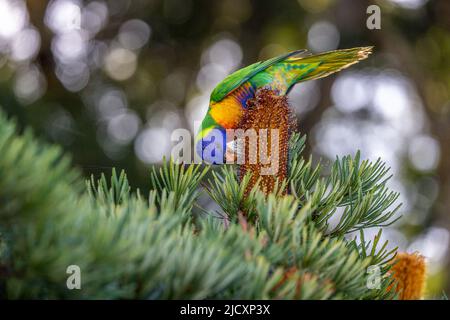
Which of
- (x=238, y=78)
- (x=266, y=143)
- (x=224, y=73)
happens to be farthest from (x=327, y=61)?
(x=224, y=73)

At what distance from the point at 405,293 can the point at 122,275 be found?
0.34 meters

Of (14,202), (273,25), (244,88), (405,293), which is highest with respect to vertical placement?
(273,25)

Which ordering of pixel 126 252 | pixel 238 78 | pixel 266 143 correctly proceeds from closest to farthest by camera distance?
pixel 126 252, pixel 266 143, pixel 238 78

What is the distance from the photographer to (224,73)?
217 centimetres

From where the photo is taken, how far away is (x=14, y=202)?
22 cm

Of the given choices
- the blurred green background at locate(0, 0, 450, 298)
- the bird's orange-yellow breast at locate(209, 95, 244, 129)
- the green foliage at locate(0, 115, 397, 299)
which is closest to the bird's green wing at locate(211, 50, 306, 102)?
the bird's orange-yellow breast at locate(209, 95, 244, 129)

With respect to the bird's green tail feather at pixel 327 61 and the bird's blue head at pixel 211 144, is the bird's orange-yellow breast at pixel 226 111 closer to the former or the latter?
the bird's blue head at pixel 211 144

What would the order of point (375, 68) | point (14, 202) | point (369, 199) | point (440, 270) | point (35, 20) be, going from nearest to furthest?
point (14, 202), point (369, 199), point (35, 20), point (440, 270), point (375, 68)

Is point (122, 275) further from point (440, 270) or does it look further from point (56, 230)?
point (440, 270)

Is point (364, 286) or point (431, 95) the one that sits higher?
point (431, 95)

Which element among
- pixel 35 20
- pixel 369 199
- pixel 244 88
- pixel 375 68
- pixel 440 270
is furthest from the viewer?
pixel 375 68

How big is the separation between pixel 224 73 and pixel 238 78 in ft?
4.93

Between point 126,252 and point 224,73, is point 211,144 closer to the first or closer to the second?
point 126,252
